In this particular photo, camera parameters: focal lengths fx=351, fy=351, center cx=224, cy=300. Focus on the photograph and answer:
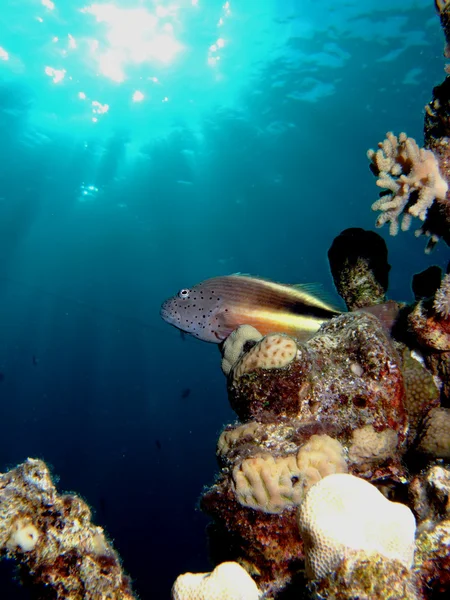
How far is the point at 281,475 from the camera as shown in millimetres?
1981

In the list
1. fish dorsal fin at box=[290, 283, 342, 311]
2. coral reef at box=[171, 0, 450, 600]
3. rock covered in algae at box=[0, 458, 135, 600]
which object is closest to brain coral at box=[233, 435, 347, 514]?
coral reef at box=[171, 0, 450, 600]

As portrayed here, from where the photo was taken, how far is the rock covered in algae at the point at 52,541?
5.54ft

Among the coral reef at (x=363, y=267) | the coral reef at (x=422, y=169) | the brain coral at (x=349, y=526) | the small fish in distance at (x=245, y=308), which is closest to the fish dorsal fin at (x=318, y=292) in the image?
the small fish in distance at (x=245, y=308)

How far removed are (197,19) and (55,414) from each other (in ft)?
220

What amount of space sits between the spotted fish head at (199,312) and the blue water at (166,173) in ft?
6.69

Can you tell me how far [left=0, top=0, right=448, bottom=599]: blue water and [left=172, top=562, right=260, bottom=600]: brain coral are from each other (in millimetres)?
2180

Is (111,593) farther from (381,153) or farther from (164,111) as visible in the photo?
(164,111)

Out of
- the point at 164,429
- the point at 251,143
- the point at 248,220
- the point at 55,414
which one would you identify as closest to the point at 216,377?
the point at 164,429

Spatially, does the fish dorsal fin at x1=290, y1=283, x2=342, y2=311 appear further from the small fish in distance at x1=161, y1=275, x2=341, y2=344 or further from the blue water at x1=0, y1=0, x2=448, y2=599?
the blue water at x1=0, y1=0, x2=448, y2=599

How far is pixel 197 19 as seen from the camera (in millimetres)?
22641

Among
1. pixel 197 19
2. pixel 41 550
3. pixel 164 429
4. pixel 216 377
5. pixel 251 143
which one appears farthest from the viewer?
pixel 216 377

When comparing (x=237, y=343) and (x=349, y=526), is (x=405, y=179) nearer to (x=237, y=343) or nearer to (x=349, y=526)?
(x=237, y=343)

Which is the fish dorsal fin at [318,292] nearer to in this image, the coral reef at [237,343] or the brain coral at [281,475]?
the coral reef at [237,343]

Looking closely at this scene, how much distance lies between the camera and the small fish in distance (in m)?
3.50
